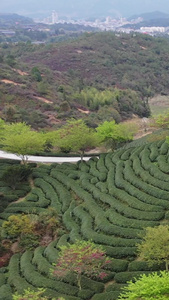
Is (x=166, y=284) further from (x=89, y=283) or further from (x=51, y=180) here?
(x=51, y=180)

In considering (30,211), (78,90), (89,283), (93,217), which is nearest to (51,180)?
(30,211)

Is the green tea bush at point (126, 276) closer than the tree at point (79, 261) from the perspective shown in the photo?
No

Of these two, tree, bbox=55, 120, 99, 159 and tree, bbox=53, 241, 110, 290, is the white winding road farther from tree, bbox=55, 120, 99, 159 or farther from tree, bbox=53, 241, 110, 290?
tree, bbox=53, 241, 110, 290

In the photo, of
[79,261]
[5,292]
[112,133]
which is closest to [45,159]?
[112,133]

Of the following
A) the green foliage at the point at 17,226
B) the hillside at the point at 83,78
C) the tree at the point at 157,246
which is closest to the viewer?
the tree at the point at 157,246

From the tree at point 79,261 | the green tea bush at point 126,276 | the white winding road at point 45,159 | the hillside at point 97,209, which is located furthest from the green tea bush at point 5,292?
the white winding road at point 45,159

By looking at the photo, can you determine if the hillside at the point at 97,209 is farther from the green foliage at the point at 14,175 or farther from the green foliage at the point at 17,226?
the green foliage at the point at 17,226
